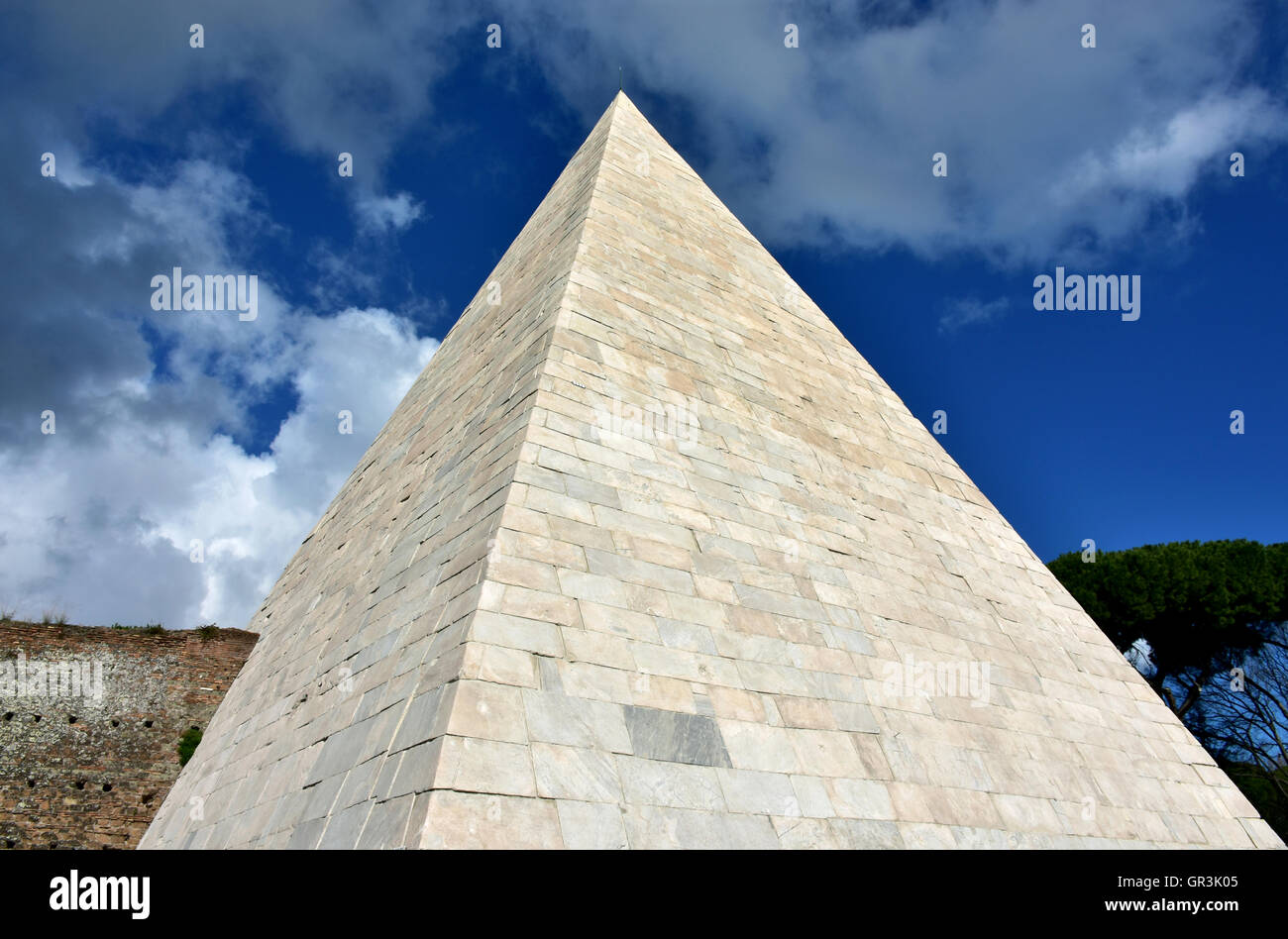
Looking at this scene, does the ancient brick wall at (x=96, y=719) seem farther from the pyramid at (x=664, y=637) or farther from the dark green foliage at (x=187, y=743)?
the pyramid at (x=664, y=637)

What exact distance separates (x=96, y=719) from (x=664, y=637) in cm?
1014

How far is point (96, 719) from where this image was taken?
384 inches

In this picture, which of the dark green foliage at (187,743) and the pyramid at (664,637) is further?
the dark green foliage at (187,743)

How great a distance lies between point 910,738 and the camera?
3932 millimetres

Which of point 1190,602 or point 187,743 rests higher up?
point 1190,602

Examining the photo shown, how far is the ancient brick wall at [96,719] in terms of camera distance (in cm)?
877

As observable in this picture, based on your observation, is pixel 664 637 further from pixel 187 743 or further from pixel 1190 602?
pixel 1190 602

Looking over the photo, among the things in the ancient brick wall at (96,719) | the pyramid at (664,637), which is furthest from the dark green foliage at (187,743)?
the pyramid at (664,637)

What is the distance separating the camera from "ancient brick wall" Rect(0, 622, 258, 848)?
8773mm

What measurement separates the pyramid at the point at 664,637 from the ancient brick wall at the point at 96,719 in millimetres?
4085

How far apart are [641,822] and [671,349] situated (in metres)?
3.54

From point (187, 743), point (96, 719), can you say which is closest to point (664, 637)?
point (187, 743)
